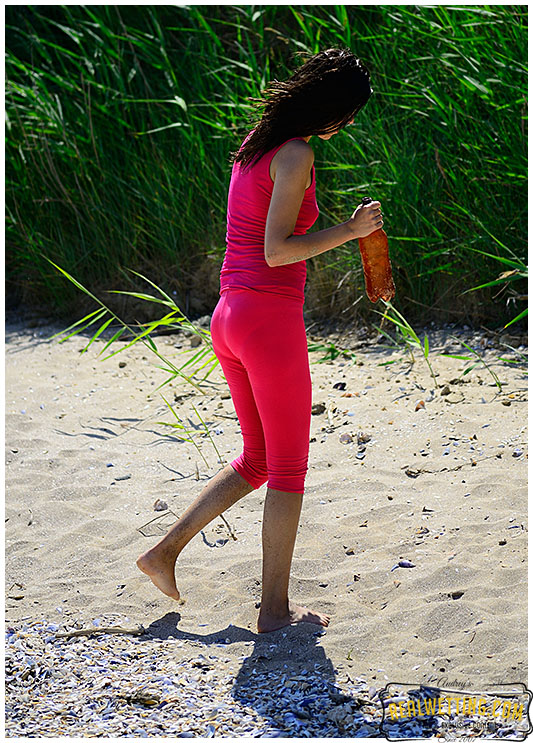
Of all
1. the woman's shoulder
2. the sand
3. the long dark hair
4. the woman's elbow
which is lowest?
the sand

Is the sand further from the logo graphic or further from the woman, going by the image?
the woman

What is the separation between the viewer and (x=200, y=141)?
19.7 ft

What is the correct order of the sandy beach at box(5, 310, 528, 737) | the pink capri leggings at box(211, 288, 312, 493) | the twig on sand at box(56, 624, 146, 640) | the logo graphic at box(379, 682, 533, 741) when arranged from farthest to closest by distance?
the twig on sand at box(56, 624, 146, 640), the sandy beach at box(5, 310, 528, 737), the pink capri leggings at box(211, 288, 312, 493), the logo graphic at box(379, 682, 533, 741)

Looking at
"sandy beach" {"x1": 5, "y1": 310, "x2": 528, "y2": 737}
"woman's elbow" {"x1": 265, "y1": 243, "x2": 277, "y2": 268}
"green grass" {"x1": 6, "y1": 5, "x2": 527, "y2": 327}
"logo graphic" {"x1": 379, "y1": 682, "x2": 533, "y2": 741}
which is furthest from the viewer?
"green grass" {"x1": 6, "y1": 5, "x2": 527, "y2": 327}

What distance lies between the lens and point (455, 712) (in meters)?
2.39

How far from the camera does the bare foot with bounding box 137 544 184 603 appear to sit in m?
2.92

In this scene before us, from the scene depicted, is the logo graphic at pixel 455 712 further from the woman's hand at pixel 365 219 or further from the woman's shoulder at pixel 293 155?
the woman's shoulder at pixel 293 155

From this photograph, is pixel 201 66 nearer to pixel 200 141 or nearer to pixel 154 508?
pixel 200 141

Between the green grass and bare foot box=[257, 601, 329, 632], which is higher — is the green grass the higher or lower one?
the higher one

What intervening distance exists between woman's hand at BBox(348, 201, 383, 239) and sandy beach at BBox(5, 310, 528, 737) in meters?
1.20

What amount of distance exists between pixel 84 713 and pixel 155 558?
0.58 meters

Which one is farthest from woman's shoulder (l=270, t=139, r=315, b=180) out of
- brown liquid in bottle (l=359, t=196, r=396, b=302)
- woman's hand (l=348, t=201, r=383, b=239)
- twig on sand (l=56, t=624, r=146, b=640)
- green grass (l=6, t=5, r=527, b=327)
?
green grass (l=6, t=5, r=527, b=327)

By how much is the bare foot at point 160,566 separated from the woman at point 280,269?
35 centimetres

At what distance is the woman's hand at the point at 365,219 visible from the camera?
254cm
